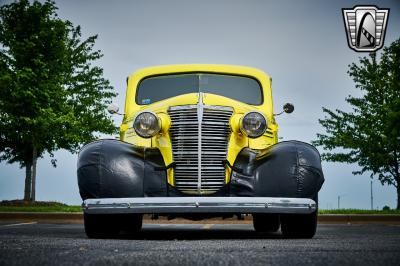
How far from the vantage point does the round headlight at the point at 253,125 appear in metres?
6.21

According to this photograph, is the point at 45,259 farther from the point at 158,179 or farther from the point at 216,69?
the point at 216,69

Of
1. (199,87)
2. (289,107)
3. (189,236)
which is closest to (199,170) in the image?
(189,236)

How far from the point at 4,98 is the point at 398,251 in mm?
17946

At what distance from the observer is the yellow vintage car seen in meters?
5.51

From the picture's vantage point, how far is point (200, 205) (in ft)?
17.7

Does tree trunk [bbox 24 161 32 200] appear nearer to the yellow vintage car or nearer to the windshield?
the windshield

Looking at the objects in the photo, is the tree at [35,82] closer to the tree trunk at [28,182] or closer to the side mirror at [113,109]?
the tree trunk at [28,182]

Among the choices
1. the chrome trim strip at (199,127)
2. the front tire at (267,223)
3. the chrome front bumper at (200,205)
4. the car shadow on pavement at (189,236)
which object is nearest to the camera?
the chrome front bumper at (200,205)

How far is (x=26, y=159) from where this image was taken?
2288 cm

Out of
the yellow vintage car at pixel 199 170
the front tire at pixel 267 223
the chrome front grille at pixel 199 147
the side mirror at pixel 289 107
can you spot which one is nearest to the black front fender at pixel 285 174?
the yellow vintage car at pixel 199 170

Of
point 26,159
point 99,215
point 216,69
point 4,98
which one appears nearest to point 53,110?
point 4,98

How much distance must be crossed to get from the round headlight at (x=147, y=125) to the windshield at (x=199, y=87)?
1.20 meters

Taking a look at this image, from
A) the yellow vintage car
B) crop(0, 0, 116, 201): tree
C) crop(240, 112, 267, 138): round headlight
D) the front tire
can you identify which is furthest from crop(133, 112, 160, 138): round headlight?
crop(0, 0, 116, 201): tree

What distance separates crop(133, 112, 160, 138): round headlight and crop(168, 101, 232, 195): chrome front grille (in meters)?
0.20
